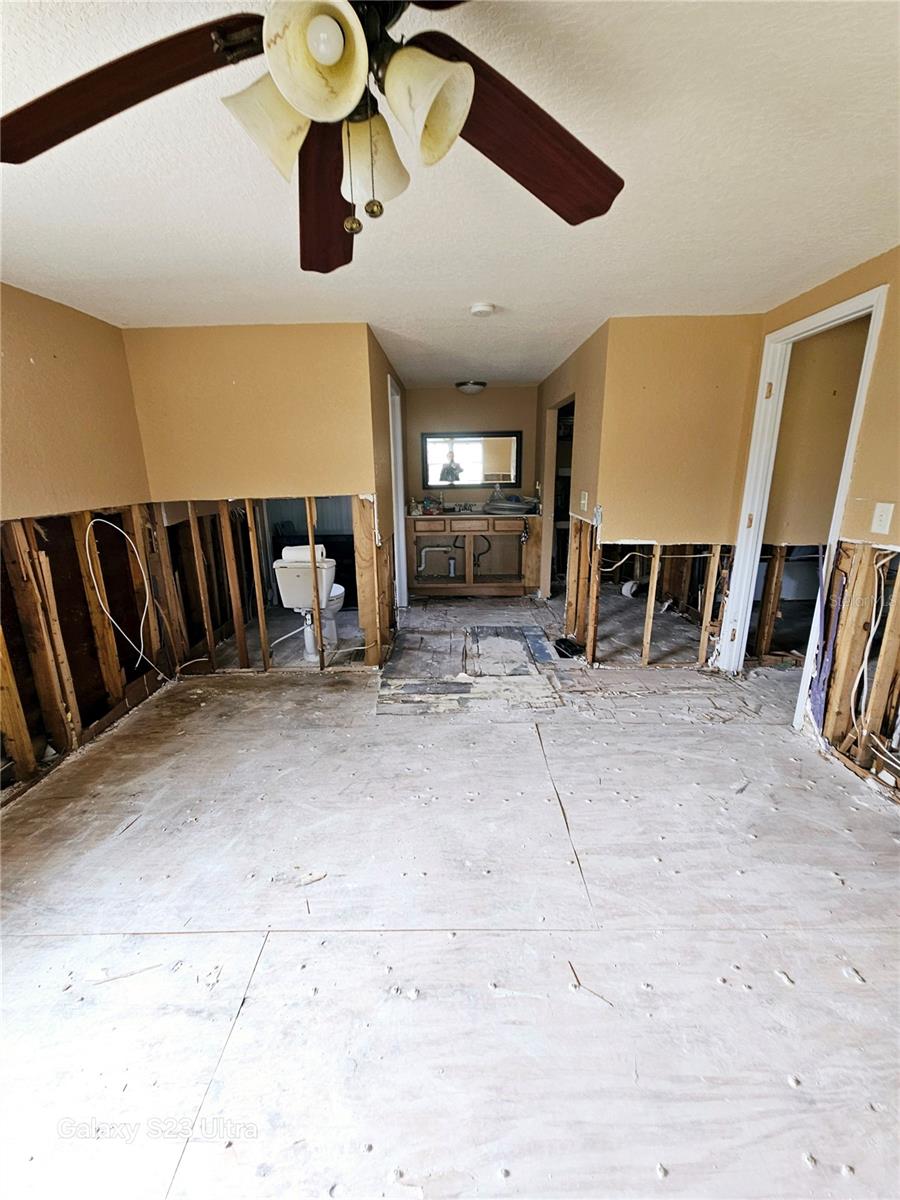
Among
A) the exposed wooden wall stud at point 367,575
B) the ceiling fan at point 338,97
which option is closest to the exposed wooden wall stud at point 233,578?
the exposed wooden wall stud at point 367,575

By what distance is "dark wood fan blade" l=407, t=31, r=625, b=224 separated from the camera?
2.92 ft


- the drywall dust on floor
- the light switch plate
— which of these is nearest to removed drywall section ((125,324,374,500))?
the drywall dust on floor

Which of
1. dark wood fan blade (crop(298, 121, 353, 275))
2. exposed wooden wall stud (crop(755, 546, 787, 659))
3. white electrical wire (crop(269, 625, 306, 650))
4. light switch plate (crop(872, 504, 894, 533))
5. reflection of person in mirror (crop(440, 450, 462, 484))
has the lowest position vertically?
white electrical wire (crop(269, 625, 306, 650))

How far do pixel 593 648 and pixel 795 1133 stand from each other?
2627 mm

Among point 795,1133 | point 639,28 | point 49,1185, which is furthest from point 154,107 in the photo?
point 795,1133

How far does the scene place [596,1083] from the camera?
45.3 inches

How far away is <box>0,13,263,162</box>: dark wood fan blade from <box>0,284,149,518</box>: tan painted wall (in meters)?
1.79

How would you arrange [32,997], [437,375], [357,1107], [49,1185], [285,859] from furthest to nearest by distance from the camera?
[437,375], [285,859], [32,997], [357,1107], [49,1185]

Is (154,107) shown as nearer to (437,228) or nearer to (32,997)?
(437,228)

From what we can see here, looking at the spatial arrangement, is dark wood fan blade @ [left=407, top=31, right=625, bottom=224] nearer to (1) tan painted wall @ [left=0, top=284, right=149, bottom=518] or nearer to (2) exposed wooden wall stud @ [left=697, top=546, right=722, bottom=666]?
(1) tan painted wall @ [left=0, top=284, right=149, bottom=518]

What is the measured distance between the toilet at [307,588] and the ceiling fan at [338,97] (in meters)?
2.51

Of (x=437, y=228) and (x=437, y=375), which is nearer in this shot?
(x=437, y=228)

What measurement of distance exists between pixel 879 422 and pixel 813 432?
1.14 meters

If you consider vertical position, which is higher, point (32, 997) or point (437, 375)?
point (437, 375)
